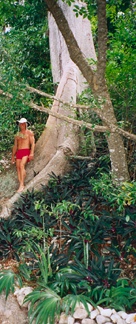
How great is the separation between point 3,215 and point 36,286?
1.92 meters

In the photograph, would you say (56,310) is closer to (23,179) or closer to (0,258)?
(0,258)

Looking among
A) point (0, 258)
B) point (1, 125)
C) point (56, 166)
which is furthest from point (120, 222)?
point (1, 125)

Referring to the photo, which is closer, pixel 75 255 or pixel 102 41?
pixel 75 255

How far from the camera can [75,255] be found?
5.00m

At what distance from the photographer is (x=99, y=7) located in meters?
5.36

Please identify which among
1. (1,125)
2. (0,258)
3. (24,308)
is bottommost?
(24,308)

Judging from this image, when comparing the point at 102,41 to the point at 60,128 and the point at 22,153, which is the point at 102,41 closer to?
the point at 60,128

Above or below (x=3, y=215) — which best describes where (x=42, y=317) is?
below

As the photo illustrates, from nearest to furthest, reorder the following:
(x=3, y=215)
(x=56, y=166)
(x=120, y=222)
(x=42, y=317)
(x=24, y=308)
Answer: (x=42, y=317) → (x=24, y=308) → (x=120, y=222) → (x=3, y=215) → (x=56, y=166)

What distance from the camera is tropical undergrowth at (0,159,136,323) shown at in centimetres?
430

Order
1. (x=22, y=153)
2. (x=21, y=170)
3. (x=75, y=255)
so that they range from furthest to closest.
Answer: (x=22, y=153) → (x=21, y=170) → (x=75, y=255)

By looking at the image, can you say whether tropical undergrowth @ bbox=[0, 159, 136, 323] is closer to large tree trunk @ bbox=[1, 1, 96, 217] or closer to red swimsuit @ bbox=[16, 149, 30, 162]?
large tree trunk @ bbox=[1, 1, 96, 217]

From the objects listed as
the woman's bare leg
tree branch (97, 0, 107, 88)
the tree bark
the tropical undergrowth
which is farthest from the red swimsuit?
tree branch (97, 0, 107, 88)

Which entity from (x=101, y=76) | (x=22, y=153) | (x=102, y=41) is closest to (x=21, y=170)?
(x=22, y=153)
